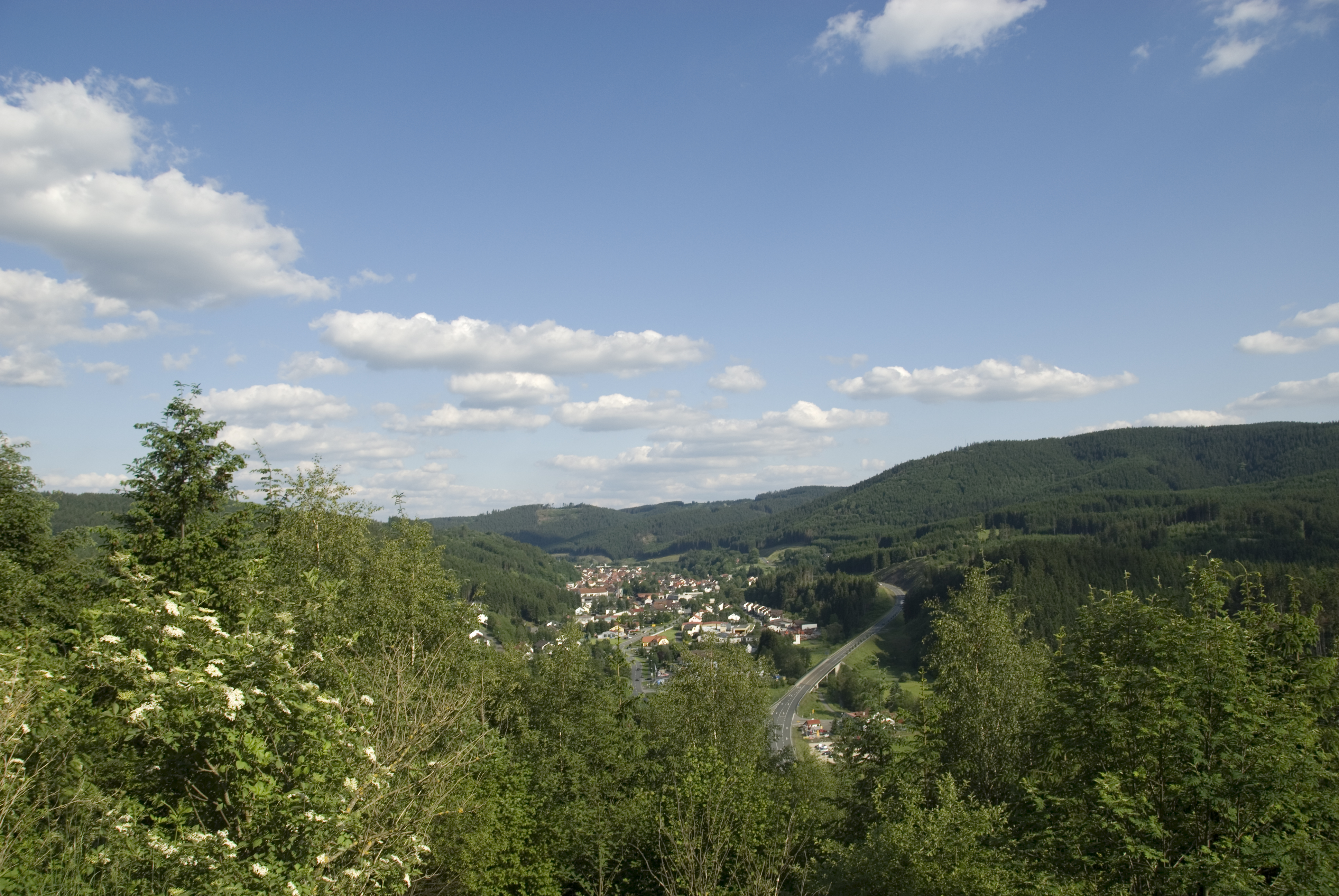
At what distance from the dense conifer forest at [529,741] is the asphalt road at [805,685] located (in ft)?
52.2

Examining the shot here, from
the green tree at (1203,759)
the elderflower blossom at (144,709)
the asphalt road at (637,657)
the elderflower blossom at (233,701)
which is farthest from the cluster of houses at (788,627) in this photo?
the elderflower blossom at (144,709)

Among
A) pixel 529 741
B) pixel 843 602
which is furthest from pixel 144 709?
pixel 843 602

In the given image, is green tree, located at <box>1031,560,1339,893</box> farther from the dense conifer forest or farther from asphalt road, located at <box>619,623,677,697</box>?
asphalt road, located at <box>619,623,677,697</box>

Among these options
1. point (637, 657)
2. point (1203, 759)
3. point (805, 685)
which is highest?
point (1203, 759)

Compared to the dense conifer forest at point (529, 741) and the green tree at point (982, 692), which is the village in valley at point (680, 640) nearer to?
the dense conifer forest at point (529, 741)

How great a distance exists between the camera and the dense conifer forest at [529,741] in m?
8.96

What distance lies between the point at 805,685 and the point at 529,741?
8379 centimetres

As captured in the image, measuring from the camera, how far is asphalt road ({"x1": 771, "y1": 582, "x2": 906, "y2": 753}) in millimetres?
72688

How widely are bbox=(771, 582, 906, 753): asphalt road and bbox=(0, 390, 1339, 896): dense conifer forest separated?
52.2ft

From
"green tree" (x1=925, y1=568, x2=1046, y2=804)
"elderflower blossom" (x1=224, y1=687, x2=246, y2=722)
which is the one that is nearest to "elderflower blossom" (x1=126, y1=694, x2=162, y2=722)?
"elderflower blossom" (x1=224, y1=687, x2=246, y2=722)

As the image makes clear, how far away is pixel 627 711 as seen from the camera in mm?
38938

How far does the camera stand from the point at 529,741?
93.8 ft

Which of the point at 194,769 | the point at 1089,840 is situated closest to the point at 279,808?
the point at 194,769

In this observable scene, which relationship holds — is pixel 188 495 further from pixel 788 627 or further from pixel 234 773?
pixel 788 627
